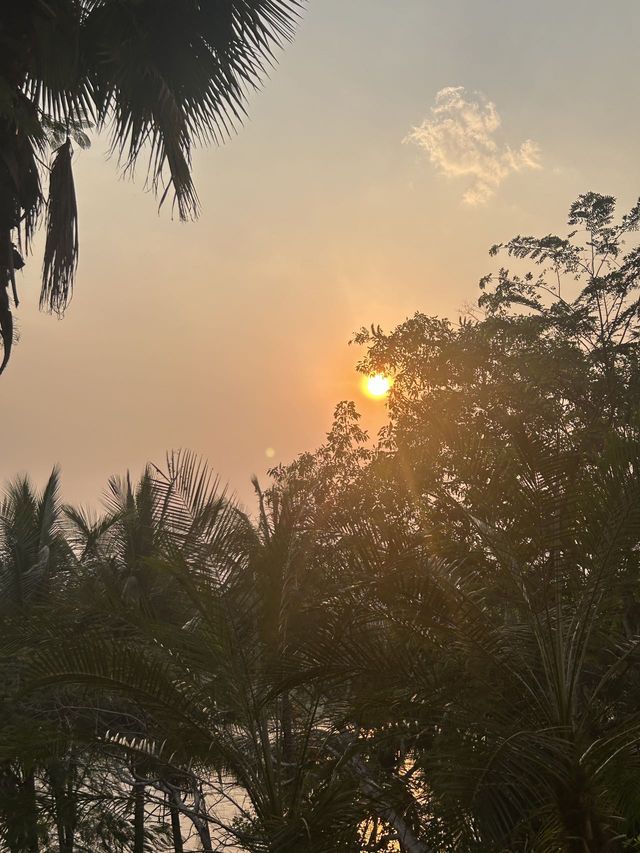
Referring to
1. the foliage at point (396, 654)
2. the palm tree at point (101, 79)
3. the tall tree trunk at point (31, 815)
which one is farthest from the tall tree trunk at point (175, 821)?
the palm tree at point (101, 79)

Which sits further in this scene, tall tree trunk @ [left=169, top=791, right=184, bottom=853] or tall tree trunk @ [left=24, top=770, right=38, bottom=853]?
tall tree trunk @ [left=24, top=770, right=38, bottom=853]

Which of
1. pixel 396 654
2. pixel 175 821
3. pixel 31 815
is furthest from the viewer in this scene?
pixel 175 821

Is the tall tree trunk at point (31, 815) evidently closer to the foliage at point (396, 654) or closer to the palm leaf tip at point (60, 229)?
the foliage at point (396, 654)

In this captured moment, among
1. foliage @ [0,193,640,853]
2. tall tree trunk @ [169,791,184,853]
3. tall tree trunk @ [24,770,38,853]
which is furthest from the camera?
tall tree trunk @ [24,770,38,853]

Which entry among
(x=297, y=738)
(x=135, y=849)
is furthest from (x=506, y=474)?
(x=135, y=849)

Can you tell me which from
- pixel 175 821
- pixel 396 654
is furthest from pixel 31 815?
pixel 175 821

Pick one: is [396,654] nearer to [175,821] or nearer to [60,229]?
[60,229]

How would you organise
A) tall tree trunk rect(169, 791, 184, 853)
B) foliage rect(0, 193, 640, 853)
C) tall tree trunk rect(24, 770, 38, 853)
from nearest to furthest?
foliage rect(0, 193, 640, 853)
tall tree trunk rect(169, 791, 184, 853)
tall tree trunk rect(24, 770, 38, 853)

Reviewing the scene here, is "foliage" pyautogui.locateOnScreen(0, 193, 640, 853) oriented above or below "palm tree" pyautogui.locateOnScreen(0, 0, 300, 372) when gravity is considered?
below

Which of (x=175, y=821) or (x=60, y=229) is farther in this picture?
(x=175, y=821)

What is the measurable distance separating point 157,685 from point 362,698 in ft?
5.16

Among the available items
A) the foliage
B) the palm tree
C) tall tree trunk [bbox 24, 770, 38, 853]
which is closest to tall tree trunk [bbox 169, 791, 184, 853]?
the foliage

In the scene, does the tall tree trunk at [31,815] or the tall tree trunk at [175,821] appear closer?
the tall tree trunk at [175,821]

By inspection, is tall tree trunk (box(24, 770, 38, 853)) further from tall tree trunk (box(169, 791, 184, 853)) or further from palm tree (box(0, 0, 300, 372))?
palm tree (box(0, 0, 300, 372))
